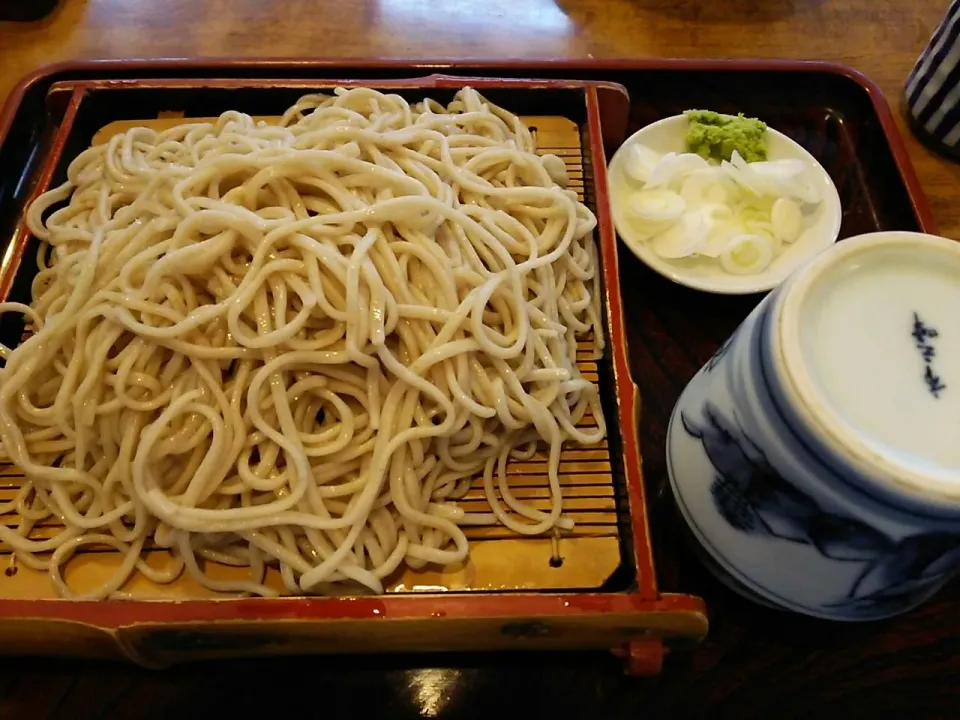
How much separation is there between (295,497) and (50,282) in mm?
696

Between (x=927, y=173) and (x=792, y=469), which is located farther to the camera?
(x=927, y=173)

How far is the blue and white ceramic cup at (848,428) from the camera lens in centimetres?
83

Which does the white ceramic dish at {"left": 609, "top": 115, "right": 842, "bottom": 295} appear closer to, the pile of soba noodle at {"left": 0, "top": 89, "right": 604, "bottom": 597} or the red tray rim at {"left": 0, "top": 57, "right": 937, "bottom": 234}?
the red tray rim at {"left": 0, "top": 57, "right": 937, "bottom": 234}

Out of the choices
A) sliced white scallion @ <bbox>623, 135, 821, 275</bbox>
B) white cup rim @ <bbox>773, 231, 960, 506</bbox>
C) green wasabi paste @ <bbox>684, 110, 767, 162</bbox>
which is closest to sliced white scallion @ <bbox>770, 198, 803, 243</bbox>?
sliced white scallion @ <bbox>623, 135, 821, 275</bbox>

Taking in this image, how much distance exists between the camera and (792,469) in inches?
34.8

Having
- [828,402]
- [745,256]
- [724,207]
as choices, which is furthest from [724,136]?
[828,402]

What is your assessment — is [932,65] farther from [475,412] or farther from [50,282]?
[50,282]

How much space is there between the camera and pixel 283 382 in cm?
120

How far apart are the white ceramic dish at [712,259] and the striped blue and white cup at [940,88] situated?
0.36 metres

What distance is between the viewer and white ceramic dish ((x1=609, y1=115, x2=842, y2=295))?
1553 millimetres

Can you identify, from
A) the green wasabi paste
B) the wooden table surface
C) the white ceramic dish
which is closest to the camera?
the wooden table surface

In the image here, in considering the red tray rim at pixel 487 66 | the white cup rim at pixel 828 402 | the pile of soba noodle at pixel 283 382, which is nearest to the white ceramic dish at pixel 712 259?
the red tray rim at pixel 487 66

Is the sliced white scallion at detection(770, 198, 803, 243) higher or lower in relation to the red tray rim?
→ lower

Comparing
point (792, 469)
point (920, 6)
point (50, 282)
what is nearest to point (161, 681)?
point (50, 282)
